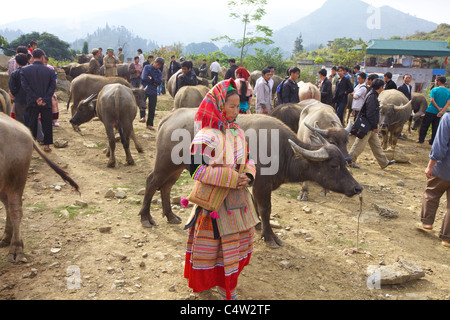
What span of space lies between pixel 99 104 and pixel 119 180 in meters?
2.08

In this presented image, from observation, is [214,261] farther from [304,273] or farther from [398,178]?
[398,178]

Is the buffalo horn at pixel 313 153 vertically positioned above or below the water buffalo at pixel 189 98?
below

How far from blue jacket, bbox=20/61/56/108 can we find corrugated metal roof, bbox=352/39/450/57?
34.2m

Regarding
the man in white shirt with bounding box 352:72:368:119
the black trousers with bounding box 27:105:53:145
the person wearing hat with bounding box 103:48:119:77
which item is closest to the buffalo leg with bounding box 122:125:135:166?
the black trousers with bounding box 27:105:53:145

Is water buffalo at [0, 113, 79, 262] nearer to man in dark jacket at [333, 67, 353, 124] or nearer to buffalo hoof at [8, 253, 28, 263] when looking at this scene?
buffalo hoof at [8, 253, 28, 263]

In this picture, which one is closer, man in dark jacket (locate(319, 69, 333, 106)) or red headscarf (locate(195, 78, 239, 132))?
red headscarf (locate(195, 78, 239, 132))

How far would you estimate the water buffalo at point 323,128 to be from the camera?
5680 mm

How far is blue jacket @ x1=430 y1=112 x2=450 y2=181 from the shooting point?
450 centimetres

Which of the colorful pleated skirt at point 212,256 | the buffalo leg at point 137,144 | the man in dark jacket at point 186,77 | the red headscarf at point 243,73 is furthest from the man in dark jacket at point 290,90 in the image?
the colorful pleated skirt at point 212,256

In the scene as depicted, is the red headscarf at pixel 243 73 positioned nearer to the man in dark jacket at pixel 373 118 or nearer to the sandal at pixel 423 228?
the man in dark jacket at pixel 373 118

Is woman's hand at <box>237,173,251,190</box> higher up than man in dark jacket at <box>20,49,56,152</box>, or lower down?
lower down

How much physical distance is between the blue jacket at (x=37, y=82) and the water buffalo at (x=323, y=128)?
491cm
